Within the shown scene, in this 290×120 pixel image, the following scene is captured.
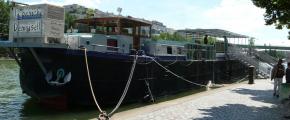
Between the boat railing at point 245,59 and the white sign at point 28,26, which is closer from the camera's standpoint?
the white sign at point 28,26

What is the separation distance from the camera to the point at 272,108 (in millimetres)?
14164

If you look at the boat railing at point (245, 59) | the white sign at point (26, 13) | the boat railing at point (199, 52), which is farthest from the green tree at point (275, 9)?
the boat railing at point (245, 59)

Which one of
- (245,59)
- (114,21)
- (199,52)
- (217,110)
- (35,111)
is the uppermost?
(114,21)

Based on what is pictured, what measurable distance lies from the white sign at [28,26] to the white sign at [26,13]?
0.64ft

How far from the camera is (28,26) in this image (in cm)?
1311

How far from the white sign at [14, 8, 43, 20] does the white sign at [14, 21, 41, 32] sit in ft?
0.64

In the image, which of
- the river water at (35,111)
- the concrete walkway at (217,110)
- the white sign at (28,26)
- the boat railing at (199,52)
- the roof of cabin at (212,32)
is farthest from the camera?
the roof of cabin at (212,32)

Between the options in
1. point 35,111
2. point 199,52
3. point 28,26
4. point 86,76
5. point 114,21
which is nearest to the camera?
point 28,26

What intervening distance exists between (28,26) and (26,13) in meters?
0.43

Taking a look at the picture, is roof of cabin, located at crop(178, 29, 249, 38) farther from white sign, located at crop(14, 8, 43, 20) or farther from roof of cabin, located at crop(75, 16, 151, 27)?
white sign, located at crop(14, 8, 43, 20)

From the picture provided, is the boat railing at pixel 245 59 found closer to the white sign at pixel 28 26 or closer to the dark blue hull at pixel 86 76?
the dark blue hull at pixel 86 76

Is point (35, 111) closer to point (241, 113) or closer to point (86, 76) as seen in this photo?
point (86, 76)

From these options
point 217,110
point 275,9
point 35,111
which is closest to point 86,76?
point 35,111

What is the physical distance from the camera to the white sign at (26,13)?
12748 mm
